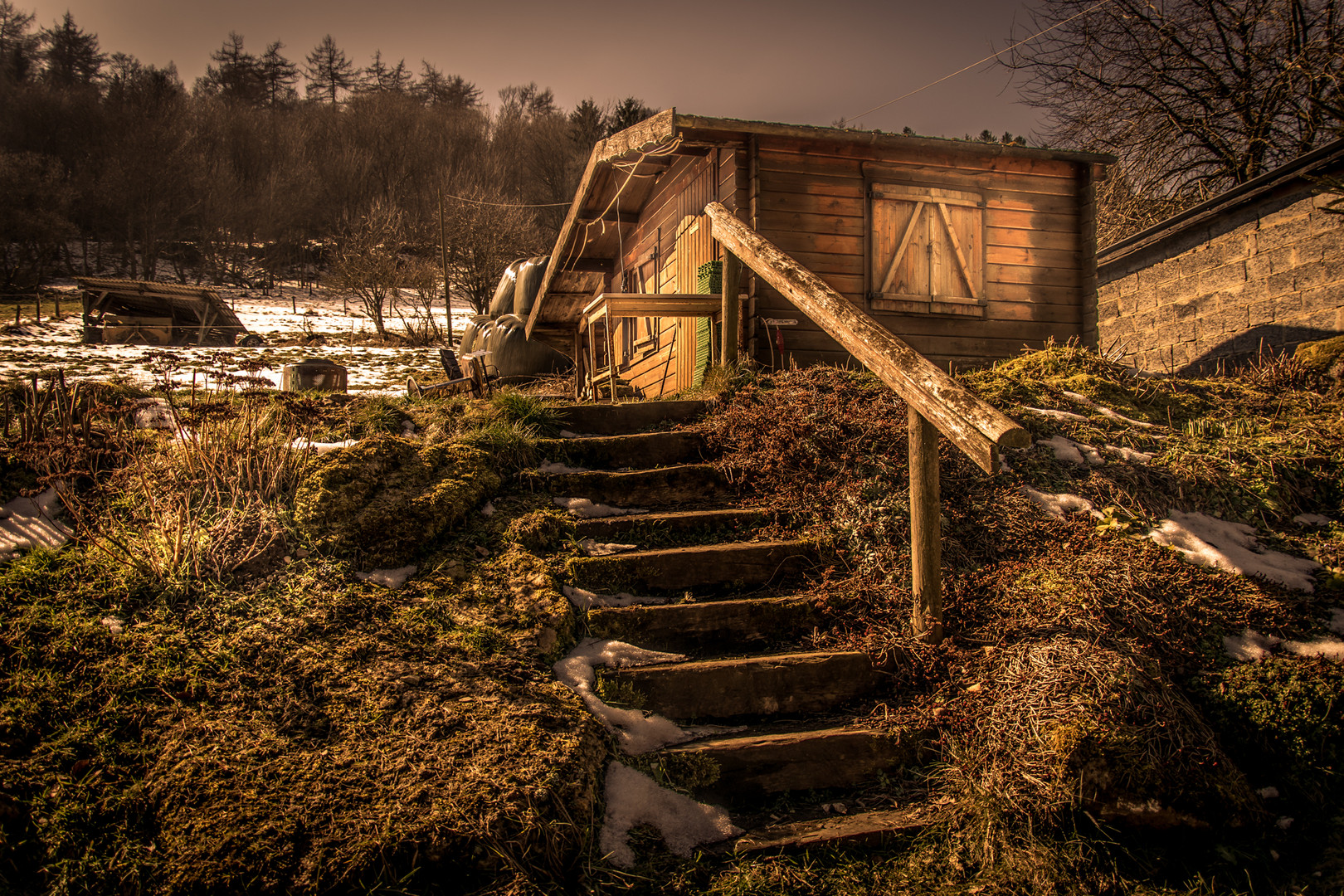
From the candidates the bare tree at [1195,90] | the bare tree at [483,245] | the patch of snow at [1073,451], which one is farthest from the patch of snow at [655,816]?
the bare tree at [483,245]

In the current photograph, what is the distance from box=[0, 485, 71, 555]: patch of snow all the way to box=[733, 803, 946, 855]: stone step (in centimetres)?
279

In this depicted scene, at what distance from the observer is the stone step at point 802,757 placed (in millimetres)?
2406

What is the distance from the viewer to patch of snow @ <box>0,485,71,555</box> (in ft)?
8.85

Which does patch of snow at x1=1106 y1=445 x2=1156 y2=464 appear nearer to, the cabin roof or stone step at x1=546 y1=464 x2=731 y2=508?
stone step at x1=546 y1=464 x2=731 y2=508

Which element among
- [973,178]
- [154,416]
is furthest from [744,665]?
[973,178]

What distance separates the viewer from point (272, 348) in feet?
62.4

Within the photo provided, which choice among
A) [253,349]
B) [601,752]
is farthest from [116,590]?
[253,349]

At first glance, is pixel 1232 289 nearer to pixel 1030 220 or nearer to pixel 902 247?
pixel 1030 220

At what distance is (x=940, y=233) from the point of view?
26.2 ft

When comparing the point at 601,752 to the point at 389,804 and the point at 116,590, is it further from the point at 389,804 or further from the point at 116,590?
the point at 116,590

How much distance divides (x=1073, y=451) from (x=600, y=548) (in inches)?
110

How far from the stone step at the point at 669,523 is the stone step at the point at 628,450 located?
2.01 ft

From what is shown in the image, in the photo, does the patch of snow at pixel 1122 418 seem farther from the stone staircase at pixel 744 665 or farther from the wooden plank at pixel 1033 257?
the wooden plank at pixel 1033 257

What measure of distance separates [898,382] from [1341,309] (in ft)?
23.9
